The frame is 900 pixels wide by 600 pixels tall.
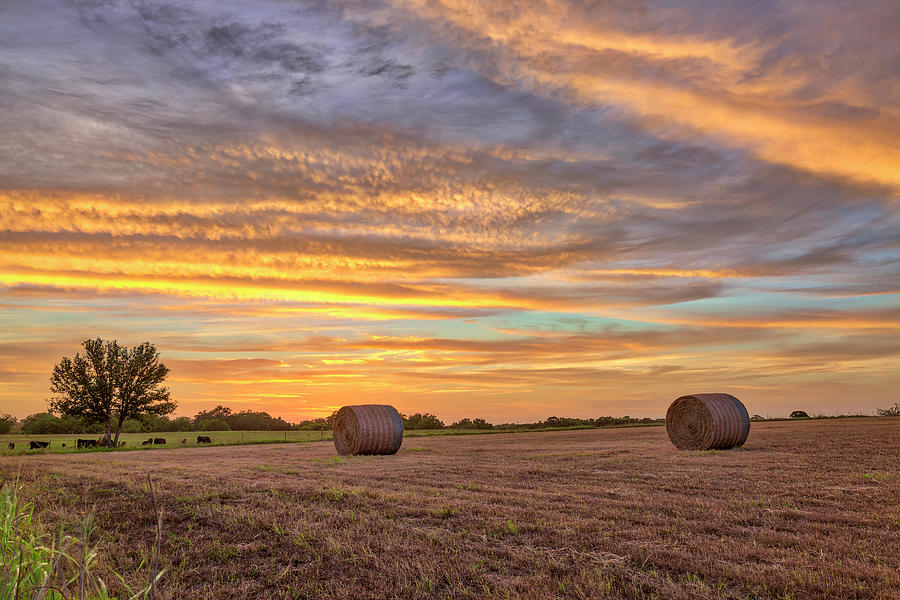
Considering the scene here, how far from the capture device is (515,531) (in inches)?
358

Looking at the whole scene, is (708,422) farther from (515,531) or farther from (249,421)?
(249,421)

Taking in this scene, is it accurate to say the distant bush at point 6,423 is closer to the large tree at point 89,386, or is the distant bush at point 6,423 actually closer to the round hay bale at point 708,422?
the large tree at point 89,386

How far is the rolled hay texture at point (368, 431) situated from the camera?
88.3ft

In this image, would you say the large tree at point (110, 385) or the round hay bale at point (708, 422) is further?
the large tree at point (110, 385)

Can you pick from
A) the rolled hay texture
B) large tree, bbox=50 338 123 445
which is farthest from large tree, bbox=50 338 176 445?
the rolled hay texture

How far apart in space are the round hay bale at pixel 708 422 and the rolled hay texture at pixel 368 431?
1214cm

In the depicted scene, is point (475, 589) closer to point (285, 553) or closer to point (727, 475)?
point (285, 553)

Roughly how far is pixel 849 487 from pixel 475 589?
10181 mm

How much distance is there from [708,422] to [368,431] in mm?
14288

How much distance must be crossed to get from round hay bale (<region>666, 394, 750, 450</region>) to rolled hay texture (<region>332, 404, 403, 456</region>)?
1214cm

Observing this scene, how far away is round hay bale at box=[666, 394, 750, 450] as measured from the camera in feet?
80.5

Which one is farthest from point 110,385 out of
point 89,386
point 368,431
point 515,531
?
point 515,531

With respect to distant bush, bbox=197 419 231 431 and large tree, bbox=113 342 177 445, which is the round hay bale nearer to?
large tree, bbox=113 342 177 445

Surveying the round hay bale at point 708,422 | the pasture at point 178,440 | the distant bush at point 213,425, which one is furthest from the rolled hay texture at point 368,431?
the distant bush at point 213,425
